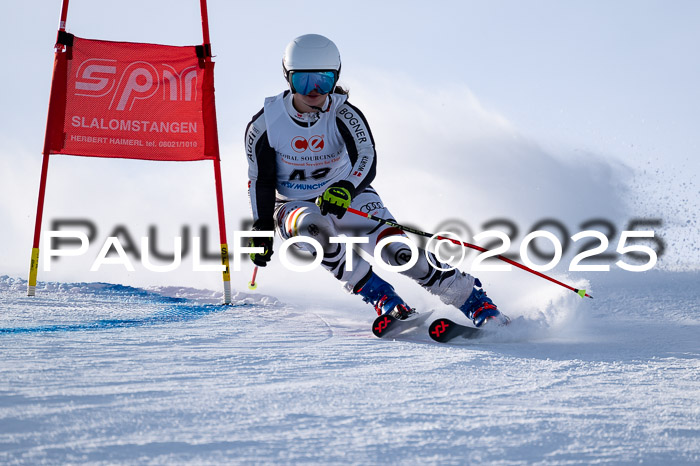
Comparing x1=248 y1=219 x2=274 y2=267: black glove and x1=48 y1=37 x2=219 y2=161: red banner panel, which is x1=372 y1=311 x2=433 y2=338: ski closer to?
x1=248 y1=219 x2=274 y2=267: black glove

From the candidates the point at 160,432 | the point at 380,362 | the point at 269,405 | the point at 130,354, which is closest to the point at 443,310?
the point at 380,362

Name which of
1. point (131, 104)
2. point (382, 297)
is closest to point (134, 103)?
point (131, 104)

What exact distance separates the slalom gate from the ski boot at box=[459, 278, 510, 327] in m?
2.26

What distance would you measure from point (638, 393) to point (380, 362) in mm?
924

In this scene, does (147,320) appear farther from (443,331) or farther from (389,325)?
(443,331)

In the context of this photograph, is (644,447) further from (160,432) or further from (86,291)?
(86,291)

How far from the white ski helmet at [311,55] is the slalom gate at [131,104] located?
195cm

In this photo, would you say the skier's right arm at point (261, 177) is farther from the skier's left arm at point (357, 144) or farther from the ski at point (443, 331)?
the ski at point (443, 331)

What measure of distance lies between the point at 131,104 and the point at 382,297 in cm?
296

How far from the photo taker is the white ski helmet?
12.0ft

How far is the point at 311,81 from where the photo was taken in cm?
368

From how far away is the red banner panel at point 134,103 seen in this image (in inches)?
213

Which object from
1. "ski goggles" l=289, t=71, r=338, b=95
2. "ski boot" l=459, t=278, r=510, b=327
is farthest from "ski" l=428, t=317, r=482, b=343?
"ski goggles" l=289, t=71, r=338, b=95

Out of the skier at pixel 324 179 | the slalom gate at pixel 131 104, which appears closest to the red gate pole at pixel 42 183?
the slalom gate at pixel 131 104
